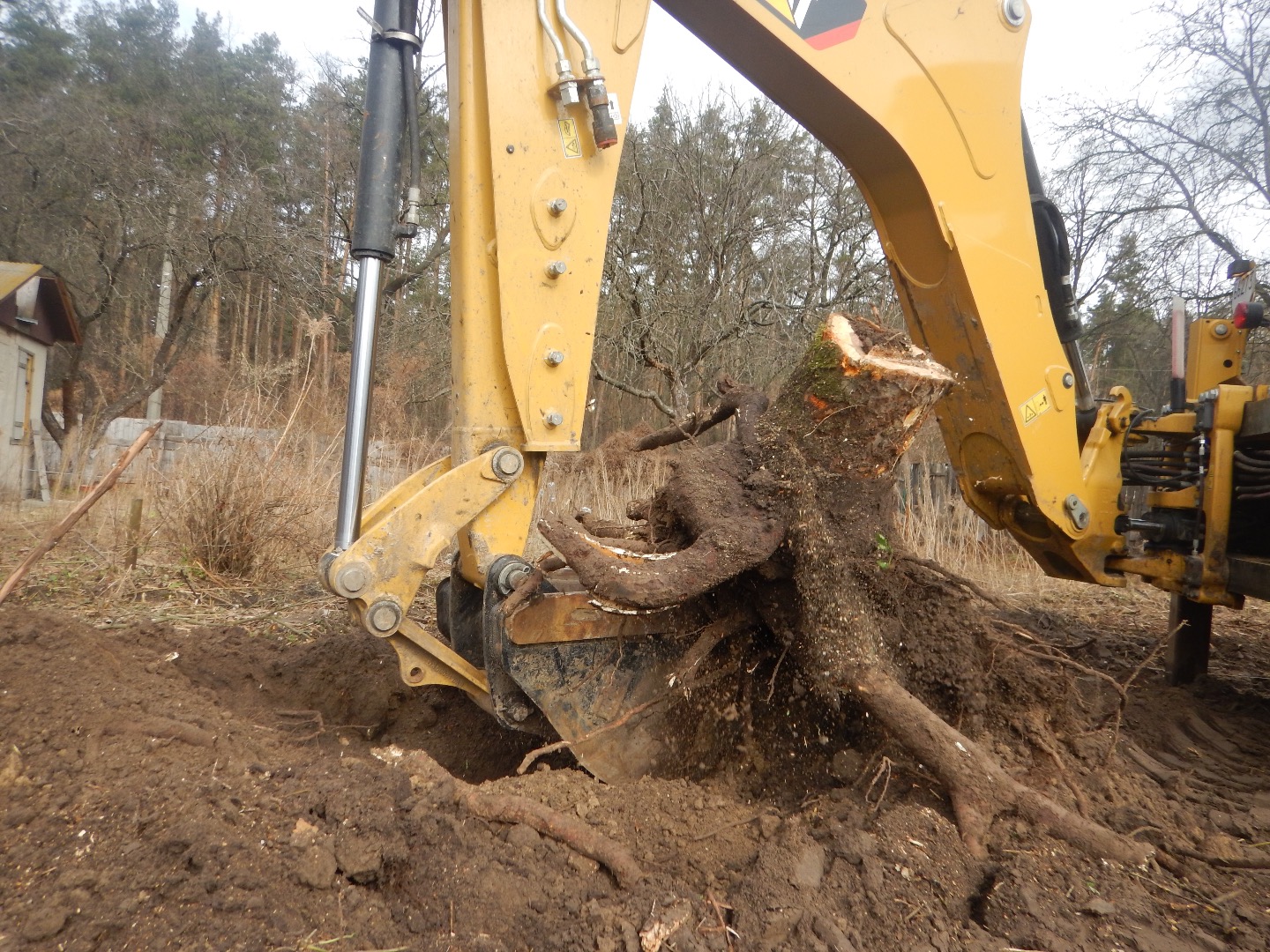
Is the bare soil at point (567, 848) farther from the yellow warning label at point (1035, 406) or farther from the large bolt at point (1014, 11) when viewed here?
the large bolt at point (1014, 11)

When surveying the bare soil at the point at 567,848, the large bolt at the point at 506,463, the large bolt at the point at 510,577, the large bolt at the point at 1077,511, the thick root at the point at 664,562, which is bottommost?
the bare soil at the point at 567,848

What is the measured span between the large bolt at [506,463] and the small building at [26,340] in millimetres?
12238

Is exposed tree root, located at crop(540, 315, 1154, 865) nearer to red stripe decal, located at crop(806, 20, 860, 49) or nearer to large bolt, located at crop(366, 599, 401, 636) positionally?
large bolt, located at crop(366, 599, 401, 636)

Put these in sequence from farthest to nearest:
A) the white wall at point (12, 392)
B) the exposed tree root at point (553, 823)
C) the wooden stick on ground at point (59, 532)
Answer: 1. the white wall at point (12, 392)
2. the wooden stick on ground at point (59, 532)
3. the exposed tree root at point (553, 823)

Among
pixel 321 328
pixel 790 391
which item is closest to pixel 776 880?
pixel 790 391

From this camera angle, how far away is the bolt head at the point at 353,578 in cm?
226

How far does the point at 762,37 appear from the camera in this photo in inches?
98.7

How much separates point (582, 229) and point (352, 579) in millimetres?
1305

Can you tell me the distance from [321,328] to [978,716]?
407 cm

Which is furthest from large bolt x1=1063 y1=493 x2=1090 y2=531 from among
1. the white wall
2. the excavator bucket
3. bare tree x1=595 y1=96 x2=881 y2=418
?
the white wall

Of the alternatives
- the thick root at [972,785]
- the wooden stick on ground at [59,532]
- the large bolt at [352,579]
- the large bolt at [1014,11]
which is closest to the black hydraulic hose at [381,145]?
the large bolt at [352,579]

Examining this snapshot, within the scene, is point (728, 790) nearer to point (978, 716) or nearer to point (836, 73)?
point (978, 716)

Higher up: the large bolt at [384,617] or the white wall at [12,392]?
the white wall at [12,392]

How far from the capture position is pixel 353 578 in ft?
7.47
